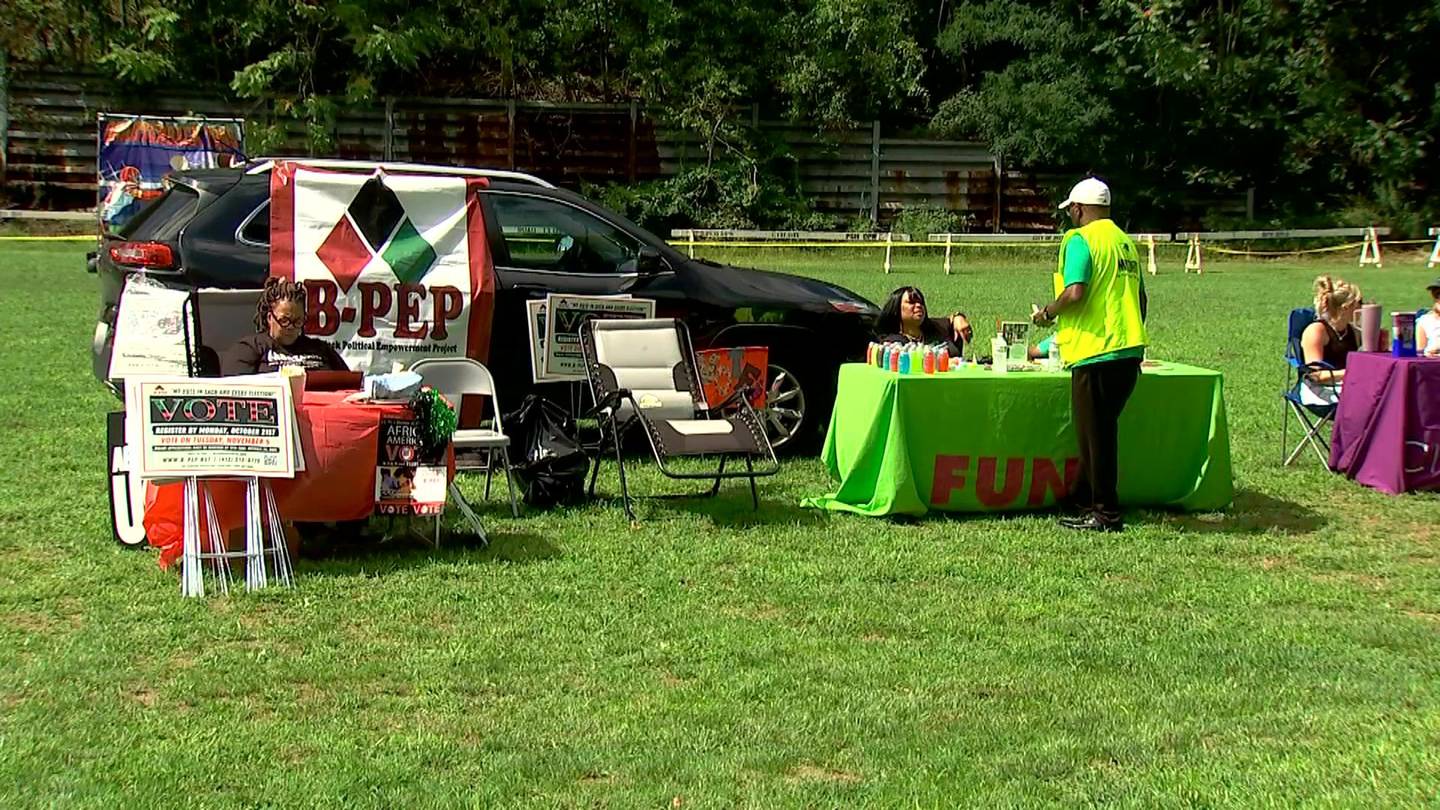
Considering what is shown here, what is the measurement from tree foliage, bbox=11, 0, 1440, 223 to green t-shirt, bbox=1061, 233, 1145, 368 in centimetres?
2620

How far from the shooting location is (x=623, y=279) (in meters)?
8.59

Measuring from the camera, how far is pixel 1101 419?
699 centimetres

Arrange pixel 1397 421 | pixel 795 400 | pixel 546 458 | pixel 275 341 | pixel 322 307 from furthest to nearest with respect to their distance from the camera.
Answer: pixel 795 400, pixel 1397 421, pixel 322 307, pixel 546 458, pixel 275 341

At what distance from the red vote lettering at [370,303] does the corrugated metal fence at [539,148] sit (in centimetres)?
2515

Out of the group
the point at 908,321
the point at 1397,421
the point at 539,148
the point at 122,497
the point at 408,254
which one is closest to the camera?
the point at 122,497

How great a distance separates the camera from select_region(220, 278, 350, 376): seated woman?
20.9 ft

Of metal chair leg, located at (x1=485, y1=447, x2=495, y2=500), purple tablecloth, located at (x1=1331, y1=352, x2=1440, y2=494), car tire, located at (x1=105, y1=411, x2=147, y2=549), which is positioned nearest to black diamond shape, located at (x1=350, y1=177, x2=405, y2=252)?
metal chair leg, located at (x1=485, y1=447, x2=495, y2=500)

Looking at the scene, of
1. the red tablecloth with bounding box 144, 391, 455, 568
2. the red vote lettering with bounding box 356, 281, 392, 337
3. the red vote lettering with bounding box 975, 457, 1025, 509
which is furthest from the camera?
the red vote lettering with bounding box 356, 281, 392, 337

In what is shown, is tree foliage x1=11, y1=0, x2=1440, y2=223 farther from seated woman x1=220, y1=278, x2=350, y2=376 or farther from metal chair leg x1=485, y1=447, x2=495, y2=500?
seated woman x1=220, y1=278, x2=350, y2=376

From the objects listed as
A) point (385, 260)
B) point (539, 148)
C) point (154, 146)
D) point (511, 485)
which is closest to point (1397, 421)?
point (511, 485)

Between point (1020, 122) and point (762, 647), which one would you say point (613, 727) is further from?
point (1020, 122)

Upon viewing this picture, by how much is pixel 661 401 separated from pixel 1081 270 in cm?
222

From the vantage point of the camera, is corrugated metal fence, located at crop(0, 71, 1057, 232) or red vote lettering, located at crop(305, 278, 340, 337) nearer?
red vote lettering, located at crop(305, 278, 340, 337)

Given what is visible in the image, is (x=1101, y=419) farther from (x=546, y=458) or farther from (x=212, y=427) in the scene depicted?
(x=212, y=427)
